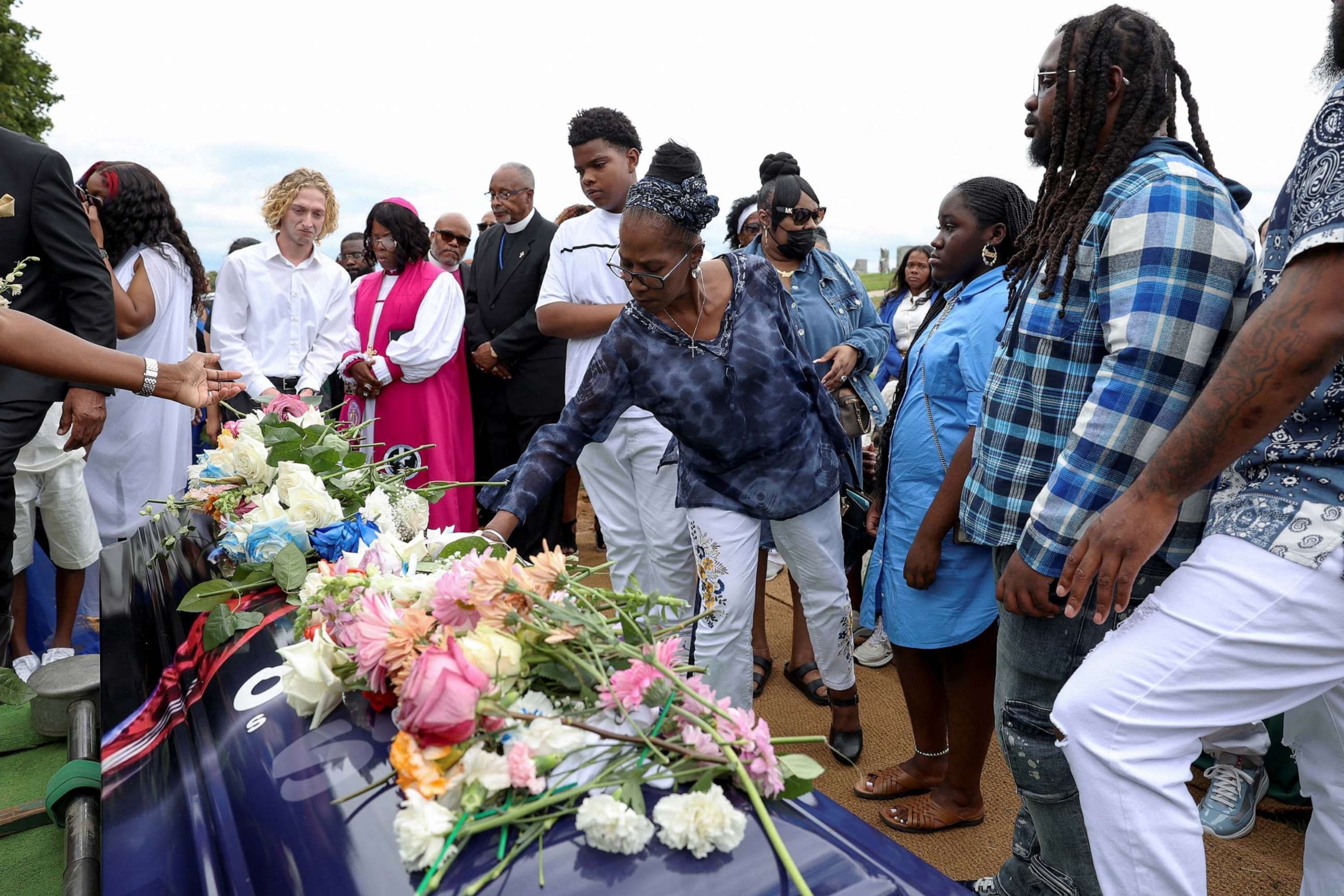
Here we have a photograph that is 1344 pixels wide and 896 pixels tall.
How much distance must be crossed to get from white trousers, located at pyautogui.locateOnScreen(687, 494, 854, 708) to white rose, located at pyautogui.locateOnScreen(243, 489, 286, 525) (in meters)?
1.28

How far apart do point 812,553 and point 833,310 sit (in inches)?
51.9

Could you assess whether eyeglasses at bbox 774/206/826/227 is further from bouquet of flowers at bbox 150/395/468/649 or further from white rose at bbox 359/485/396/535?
white rose at bbox 359/485/396/535

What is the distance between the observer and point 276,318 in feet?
17.5

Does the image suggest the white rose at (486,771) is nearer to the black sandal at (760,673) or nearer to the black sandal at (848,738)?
the black sandal at (848,738)

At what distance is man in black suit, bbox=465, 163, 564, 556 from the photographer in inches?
223

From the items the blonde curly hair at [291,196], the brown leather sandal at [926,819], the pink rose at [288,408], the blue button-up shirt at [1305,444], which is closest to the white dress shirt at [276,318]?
the blonde curly hair at [291,196]

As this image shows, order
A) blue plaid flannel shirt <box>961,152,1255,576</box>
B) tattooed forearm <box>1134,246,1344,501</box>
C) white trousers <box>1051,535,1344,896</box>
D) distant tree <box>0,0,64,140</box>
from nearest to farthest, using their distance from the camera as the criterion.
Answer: tattooed forearm <box>1134,246,1344,501</box> < white trousers <box>1051,535,1344,896</box> < blue plaid flannel shirt <box>961,152,1255,576</box> < distant tree <box>0,0,64,140</box>

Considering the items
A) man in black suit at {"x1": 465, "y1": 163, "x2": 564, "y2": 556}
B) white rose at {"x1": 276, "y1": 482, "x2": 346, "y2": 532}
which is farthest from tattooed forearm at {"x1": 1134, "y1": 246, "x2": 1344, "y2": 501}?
man in black suit at {"x1": 465, "y1": 163, "x2": 564, "y2": 556}

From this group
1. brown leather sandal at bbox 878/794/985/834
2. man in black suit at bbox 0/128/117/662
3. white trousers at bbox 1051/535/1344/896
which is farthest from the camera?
man in black suit at bbox 0/128/117/662

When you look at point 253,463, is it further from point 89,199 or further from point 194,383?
point 89,199

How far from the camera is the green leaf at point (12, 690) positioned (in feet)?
7.27

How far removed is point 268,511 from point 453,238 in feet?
16.4

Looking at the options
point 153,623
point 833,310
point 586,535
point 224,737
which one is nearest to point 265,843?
point 224,737

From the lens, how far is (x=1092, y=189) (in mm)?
1903
